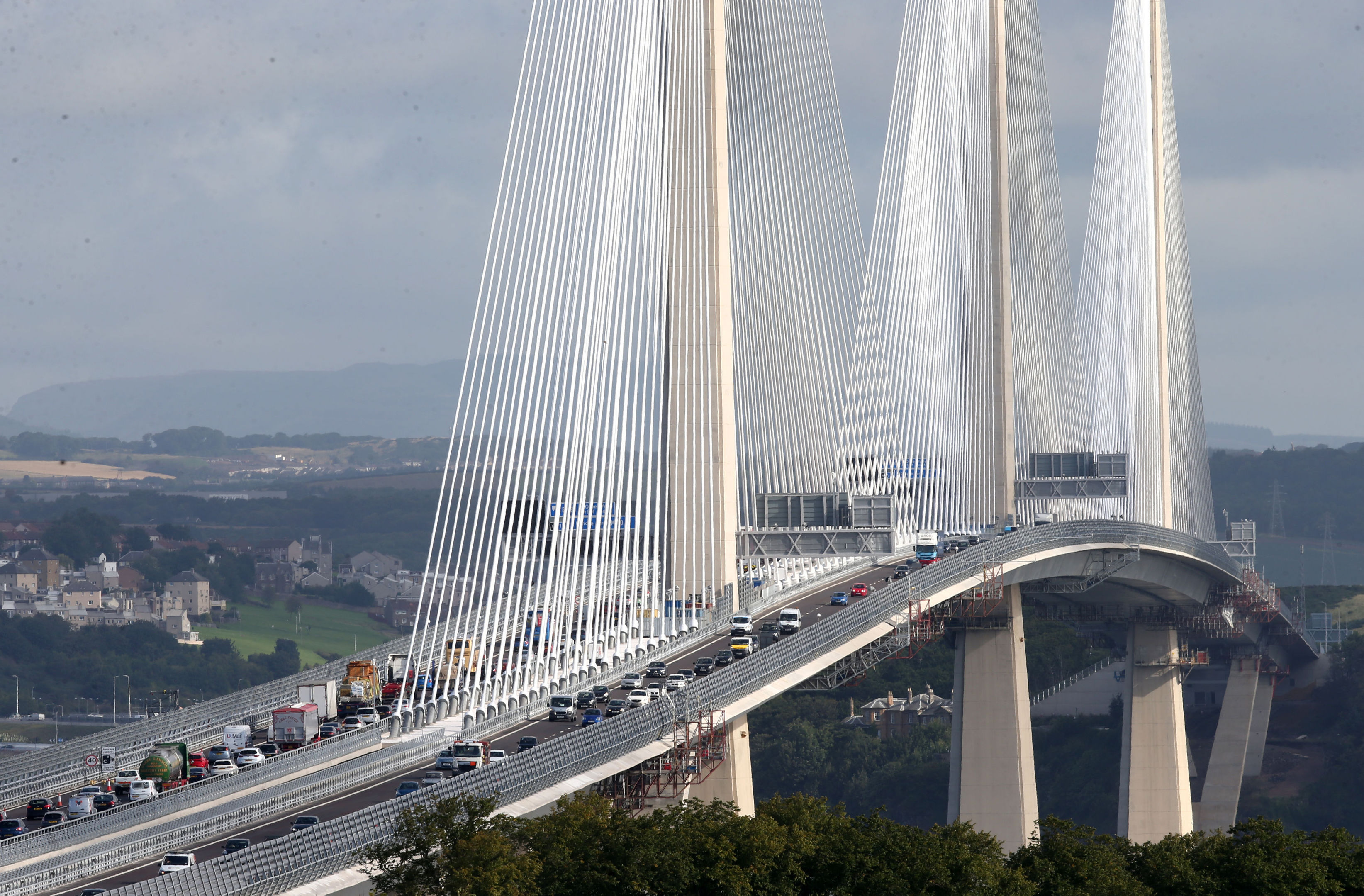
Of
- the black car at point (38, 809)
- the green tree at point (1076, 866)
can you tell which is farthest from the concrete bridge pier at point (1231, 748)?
the black car at point (38, 809)

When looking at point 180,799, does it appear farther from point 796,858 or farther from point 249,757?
point 796,858

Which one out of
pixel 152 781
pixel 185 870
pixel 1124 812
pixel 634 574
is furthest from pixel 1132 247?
pixel 185 870

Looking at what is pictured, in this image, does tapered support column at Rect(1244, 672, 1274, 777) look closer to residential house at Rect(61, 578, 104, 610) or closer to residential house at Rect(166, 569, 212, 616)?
residential house at Rect(166, 569, 212, 616)

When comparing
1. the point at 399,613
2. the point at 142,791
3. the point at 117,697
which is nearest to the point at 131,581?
the point at 399,613

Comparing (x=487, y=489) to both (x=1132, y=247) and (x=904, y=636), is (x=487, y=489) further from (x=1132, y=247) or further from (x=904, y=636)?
(x=1132, y=247)

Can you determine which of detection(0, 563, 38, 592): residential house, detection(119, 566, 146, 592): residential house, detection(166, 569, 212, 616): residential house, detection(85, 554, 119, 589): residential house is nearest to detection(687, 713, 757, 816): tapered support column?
detection(166, 569, 212, 616): residential house
